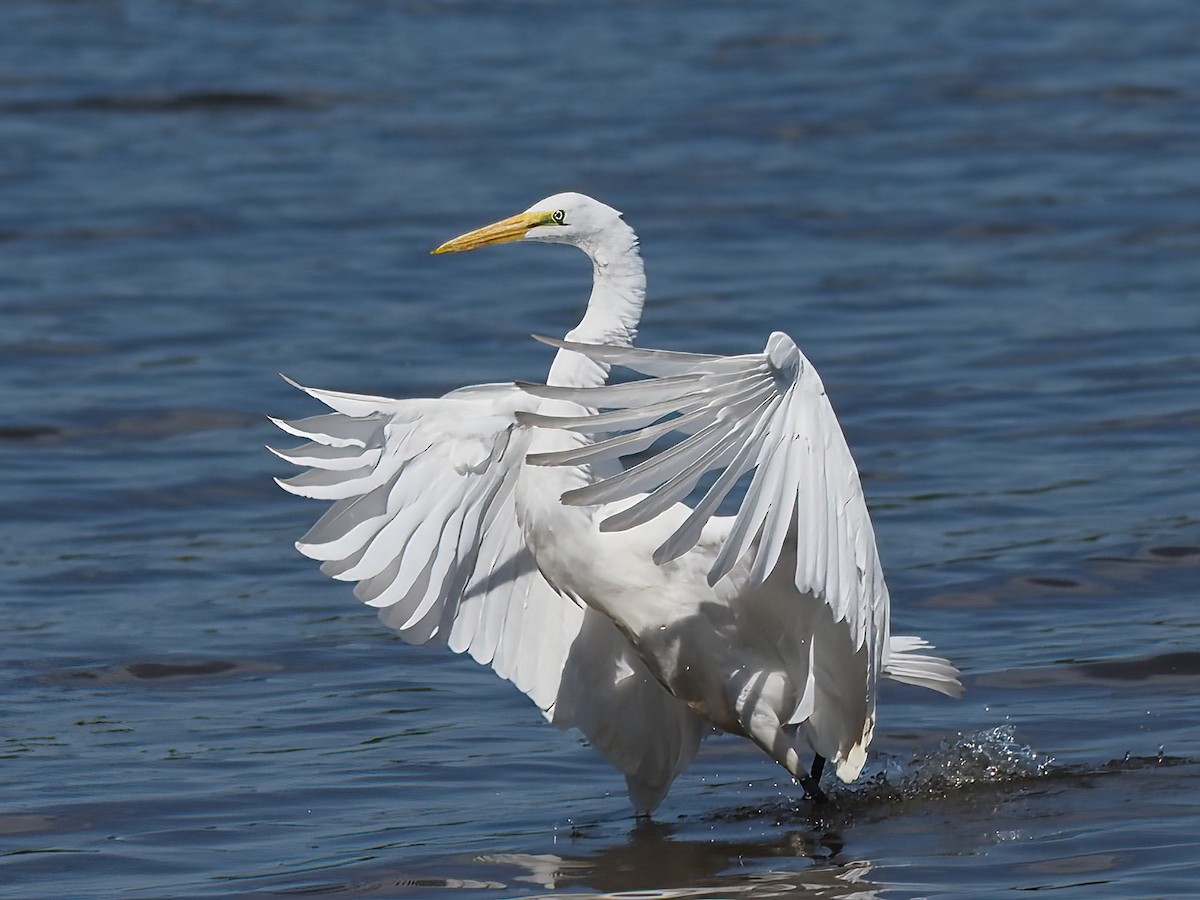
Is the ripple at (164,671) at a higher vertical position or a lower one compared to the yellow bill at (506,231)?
lower

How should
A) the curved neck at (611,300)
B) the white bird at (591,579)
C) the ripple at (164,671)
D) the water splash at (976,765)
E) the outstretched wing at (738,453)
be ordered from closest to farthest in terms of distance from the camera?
the outstretched wing at (738,453), the white bird at (591,579), the curved neck at (611,300), the water splash at (976,765), the ripple at (164,671)

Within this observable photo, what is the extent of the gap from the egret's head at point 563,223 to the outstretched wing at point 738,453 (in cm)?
126

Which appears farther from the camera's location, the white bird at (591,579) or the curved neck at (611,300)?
the curved neck at (611,300)

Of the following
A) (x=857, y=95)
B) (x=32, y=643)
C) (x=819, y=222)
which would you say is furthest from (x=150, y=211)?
(x=32, y=643)

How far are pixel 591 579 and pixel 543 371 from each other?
6525mm

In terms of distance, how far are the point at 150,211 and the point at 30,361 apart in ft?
13.4

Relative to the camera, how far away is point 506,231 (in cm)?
718

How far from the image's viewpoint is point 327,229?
1752 cm

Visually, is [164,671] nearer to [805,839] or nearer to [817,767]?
[817,767]

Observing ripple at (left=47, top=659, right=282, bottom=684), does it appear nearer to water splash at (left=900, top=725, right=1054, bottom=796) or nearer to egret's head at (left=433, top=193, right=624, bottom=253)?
egret's head at (left=433, top=193, right=624, bottom=253)

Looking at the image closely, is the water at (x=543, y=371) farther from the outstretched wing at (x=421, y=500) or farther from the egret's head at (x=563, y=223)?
the egret's head at (x=563, y=223)

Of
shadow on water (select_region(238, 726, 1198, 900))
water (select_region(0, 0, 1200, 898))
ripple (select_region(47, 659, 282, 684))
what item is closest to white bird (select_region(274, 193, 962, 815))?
shadow on water (select_region(238, 726, 1198, 900))

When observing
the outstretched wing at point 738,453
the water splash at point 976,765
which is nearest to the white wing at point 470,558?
the water splash at point 976,765

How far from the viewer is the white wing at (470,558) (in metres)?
6.59
